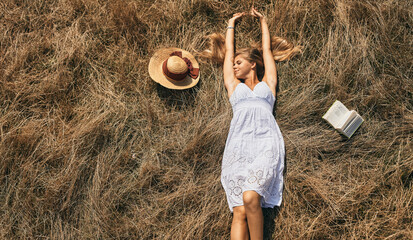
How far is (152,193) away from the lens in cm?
363

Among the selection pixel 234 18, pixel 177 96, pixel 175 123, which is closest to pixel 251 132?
pixel 175 123

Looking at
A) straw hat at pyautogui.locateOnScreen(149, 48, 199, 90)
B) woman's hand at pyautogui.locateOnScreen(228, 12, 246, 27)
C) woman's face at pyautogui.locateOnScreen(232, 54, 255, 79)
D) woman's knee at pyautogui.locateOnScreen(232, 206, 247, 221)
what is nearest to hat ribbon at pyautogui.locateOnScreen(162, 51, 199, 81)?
straw hat at pyautogui.locateOnScreen(149, 48, 199, 90)

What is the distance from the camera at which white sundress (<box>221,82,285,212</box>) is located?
128 inches

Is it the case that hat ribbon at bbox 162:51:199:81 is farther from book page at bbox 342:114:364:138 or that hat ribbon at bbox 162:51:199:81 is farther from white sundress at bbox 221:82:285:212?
book page at bbox 342:114:364:138

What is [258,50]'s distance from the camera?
3.96 m

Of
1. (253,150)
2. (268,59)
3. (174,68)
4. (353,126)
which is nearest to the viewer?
(253,150)

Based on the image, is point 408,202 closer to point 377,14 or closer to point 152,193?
point 377,14

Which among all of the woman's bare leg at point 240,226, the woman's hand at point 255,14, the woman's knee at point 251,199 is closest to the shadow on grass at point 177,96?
the woman's hand at point 255,14

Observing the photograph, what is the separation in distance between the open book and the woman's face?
51.3 inches

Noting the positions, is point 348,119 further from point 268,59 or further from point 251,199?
point 251,199

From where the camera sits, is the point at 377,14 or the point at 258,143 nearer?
the point at 258,143

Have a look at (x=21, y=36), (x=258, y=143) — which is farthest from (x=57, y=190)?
(x=258, y=143)

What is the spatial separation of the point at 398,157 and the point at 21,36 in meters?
5.91

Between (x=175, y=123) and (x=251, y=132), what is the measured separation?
45.4 inches
